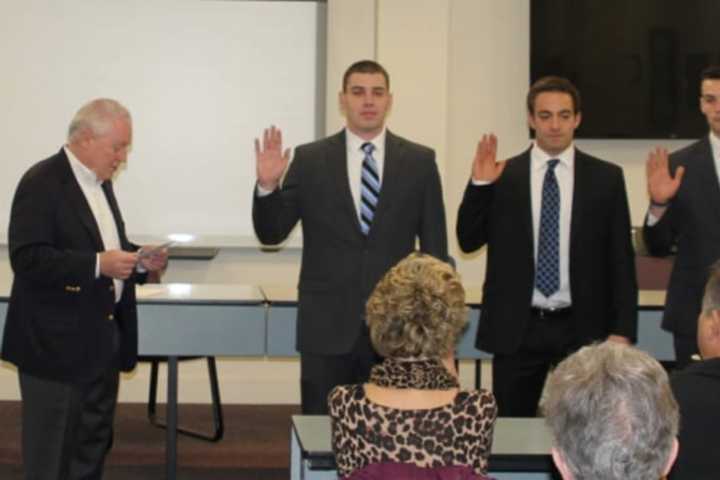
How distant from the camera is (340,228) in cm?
432

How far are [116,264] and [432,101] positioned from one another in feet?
11.8

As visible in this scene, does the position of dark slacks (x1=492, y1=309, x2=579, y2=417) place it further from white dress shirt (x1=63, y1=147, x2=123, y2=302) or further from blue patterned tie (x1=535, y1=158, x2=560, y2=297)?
white dress shirt (x1=63, y1=147, x2=123, y2=302)

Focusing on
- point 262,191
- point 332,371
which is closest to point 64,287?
point 262,191

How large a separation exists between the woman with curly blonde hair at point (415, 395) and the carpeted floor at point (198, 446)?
3.06 m

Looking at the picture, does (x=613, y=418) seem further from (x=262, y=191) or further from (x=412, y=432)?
(x=262, y=191)

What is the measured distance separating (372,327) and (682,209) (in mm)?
1957

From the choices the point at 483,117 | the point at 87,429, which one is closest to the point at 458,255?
the point at 483,117

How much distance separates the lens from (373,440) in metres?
2.58

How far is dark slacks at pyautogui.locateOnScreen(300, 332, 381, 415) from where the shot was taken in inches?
169

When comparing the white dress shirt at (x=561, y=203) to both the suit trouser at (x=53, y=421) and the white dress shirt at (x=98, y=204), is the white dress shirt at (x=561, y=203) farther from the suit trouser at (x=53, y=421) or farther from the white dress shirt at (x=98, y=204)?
the suit trouser at (x=53, y=421)

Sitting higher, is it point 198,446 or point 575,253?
point 575,253

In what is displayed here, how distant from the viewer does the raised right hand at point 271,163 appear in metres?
4.23

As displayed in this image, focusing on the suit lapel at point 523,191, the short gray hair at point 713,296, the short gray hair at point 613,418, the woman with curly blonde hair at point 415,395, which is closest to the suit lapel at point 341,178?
the suit lapel at point 523,191

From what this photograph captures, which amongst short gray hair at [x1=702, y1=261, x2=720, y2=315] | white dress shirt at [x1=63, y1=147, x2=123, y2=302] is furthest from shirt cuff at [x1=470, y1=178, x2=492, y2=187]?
short gray hair at [x1=702, y1=261, x2=720, y2=315]
